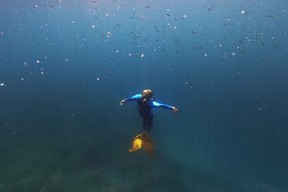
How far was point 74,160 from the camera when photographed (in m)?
16.2

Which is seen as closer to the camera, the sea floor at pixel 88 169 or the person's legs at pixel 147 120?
the person's legs at pixel 147 120

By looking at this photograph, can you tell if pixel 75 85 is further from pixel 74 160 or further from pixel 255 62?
pixel 255 62

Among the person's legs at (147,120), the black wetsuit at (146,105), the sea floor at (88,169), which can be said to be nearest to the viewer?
the black wetsuit at (146,105)

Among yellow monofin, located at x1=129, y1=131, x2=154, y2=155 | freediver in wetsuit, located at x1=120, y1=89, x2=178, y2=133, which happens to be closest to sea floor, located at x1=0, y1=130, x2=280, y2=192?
yellow monofin, located at x1=129, y1=131, x2=154, y2=155

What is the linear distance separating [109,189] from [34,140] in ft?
25.6

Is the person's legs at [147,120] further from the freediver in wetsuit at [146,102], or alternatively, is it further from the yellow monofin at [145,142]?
the yellow monofin at [145,142]

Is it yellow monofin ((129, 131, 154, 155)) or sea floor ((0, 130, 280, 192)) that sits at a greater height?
yellow monofin ((129, 131, 154, 155))

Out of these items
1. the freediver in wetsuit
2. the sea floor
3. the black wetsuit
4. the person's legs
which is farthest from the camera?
the sea floor

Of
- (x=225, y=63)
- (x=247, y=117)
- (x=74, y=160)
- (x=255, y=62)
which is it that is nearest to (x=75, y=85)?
(x=247, y=117)

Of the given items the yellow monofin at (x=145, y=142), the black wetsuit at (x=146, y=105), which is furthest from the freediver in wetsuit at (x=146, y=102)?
the yellow monofin at (x=145, y=142)

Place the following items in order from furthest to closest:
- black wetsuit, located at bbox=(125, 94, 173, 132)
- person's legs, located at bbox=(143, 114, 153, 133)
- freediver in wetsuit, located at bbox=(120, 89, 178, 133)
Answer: person's legs, located at bbox=(143, 114, 153, 133) < black wetsuit, located at bbox=(125, 94, 173, 132) < freediver in wetsuit, located at bbox=(120, 89, 178, 133)

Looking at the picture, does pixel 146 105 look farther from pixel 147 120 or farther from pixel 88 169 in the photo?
pixel 88 169

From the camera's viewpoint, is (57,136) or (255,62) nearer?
(57,136)

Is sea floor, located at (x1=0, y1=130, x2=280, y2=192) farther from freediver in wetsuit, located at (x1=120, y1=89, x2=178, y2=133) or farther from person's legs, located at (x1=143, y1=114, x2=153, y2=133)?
freediver in wetsuit, located at (x1=120, y1=89, x2=178, y2=133)
